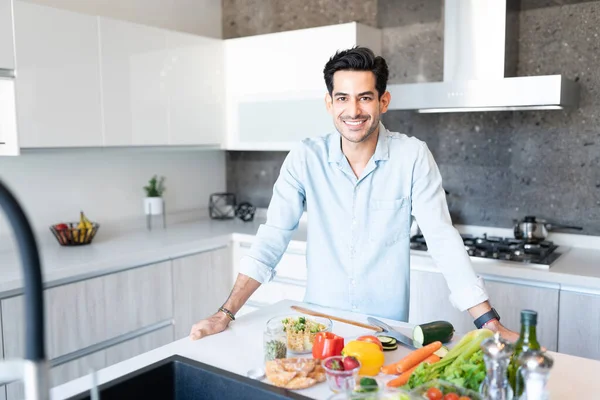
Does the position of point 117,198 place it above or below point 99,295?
above

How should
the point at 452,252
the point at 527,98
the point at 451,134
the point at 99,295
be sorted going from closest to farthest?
the point at 452,252 → the point at 527,98 → the point at 99,295 → the point at 451,134

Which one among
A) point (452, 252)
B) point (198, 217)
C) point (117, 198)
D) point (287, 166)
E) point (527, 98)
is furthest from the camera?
point (198, 217)

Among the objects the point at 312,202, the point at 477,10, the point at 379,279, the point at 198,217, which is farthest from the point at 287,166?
the point at 198,217

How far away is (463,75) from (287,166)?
4.23 feet

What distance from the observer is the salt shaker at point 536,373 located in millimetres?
1019

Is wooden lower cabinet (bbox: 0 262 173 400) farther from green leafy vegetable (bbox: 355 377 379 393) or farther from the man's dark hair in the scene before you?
green leafy vegetable (bbox: 355 377 379 393)

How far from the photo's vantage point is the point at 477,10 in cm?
276

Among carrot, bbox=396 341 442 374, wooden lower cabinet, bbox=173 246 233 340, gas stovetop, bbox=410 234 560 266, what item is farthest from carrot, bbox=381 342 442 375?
wooden lower cabinet, bbox=173 246 233 340

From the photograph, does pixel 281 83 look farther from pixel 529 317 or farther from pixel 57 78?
pixel 529 317

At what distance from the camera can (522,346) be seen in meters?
1.11

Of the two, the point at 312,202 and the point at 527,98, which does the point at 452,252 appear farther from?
the point at 527,98

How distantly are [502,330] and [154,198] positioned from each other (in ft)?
8.33

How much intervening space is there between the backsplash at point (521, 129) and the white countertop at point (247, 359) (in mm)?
1724

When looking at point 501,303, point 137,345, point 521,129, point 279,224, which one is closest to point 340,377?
point 279,224
